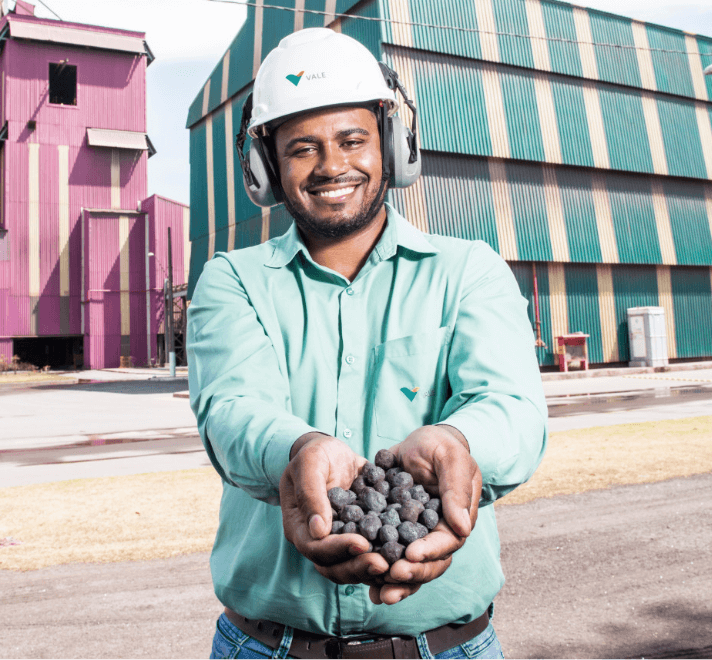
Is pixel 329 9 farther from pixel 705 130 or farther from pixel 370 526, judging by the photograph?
pixel 370 526

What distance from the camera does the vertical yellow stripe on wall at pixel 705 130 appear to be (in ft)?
93.7

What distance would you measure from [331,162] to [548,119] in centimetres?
2529

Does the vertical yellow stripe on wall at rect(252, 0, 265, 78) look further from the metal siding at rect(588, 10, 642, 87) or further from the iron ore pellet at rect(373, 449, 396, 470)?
the iron ore pellet at rect(373, 449, 396, 470)

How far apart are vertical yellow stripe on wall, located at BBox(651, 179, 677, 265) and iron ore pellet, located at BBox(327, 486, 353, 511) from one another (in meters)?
28.9

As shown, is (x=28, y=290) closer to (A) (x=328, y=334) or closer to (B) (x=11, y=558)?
(B) (x=11, y=558)

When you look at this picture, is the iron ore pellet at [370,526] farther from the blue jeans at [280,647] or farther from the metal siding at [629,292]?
the metal siding at [629,292]

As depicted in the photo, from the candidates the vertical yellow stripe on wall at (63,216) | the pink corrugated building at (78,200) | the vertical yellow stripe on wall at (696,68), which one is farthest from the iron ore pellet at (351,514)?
the vertical yellow stripe on wall at (63,216)

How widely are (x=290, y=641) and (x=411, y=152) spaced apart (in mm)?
1576

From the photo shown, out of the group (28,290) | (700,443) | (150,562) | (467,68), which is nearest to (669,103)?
(467,68)

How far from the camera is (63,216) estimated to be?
41.4m

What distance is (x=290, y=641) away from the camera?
166 centimetres

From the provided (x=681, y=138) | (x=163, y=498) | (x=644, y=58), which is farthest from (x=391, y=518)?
(x=681, y=138)

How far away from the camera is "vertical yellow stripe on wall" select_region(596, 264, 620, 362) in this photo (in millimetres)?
26386

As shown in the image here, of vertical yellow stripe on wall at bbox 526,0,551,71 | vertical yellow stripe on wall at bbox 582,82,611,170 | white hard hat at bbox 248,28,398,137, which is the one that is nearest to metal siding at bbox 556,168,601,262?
vertical yellow stripe on wall at bbox 582,82,611,170
